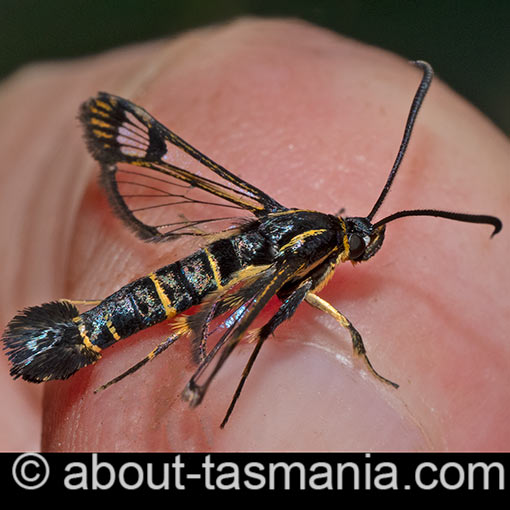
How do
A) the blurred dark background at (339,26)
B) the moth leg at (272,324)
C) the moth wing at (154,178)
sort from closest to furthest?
the moth leg at (272,324)
the moth wing at (154,178)
the blurred dark background at (339,26)

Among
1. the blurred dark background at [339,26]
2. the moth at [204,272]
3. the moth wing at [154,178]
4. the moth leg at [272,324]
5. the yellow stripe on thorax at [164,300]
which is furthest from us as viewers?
the blurred dark background at [339,26]

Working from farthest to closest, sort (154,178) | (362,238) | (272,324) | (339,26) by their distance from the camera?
(339,26), (154,178), (362,238), (272,324)

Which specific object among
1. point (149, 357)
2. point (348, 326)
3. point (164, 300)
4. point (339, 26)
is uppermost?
point (339, 26)

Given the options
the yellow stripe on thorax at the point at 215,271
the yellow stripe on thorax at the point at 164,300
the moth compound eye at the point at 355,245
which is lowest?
the yellow stripe on thorax at the point at 164,300

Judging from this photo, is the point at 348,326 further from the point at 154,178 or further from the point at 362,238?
the point at 154,178

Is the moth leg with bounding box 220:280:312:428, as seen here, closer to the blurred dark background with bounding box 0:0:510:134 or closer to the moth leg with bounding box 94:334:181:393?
the moth leg with bounding box 94:334:181:393

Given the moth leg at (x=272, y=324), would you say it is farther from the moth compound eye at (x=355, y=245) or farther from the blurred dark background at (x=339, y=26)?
the blurred dark background at (x=339, y=26)

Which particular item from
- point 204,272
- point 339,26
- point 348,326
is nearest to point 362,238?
point 348,326

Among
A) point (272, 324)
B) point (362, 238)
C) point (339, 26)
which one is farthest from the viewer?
Result: point (339, 26)

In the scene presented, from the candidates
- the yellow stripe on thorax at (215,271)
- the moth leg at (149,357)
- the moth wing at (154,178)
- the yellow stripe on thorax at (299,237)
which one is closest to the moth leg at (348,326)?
the yellow stripe on thorax at (299,237)
